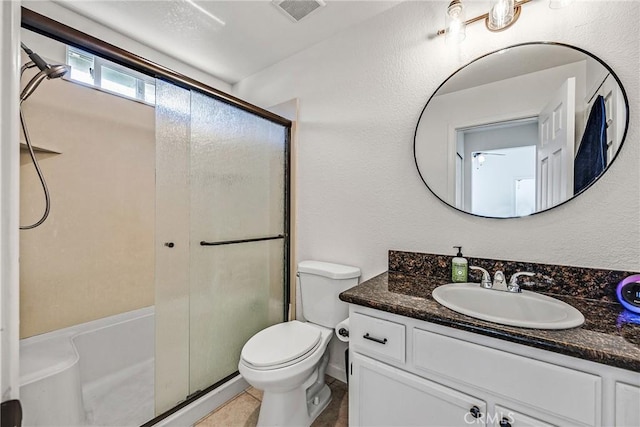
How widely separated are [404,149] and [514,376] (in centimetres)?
116

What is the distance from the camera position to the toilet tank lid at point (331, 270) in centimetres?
163

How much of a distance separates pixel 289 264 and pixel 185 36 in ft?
5.84

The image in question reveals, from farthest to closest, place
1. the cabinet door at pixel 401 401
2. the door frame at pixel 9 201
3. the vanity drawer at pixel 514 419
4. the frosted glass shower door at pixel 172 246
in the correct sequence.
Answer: the frosted glass shower door at pixel 172 246 → the cabinet door at pixel 401 401 → the vanity drawer at pixel 514 419 → the door frame at pixel 9 201

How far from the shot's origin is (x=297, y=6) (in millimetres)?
1589

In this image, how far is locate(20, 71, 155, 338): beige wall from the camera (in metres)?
1.50

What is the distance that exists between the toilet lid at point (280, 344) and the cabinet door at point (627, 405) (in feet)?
3.66

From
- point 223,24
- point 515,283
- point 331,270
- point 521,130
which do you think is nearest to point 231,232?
point 331,270

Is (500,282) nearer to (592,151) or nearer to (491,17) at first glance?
(592,151)

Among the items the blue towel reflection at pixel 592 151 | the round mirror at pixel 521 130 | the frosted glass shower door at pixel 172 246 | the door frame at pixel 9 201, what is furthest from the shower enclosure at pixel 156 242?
the blue towel reflection at pixel 592 151

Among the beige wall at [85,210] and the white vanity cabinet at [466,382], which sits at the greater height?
the beige wall at [85,210]

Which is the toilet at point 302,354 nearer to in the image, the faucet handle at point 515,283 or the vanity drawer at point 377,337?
the vanity drawer at point 377,337

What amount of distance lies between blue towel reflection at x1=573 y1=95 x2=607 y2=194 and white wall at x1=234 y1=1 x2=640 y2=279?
48 millimetres

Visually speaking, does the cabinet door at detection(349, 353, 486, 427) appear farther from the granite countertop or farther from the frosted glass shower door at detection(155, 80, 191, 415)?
the frosted glass shower door at detection(155, 80, 191, 415)

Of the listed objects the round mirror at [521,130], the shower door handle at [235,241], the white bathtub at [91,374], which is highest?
the round mirror at [521,130]
